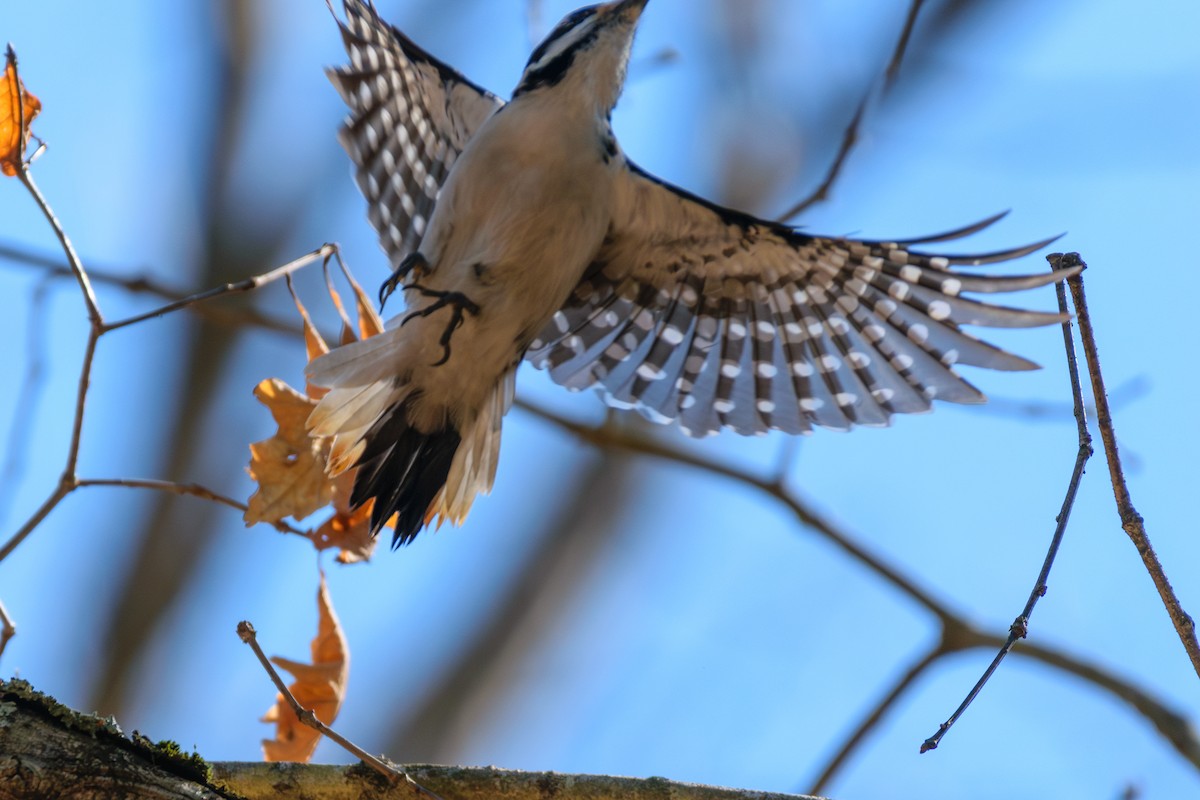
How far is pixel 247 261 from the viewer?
20.7ft

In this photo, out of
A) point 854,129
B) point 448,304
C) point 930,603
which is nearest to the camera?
point 448,304

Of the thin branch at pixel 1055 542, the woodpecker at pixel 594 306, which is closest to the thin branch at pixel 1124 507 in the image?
the thin branch at pixel 1055 542

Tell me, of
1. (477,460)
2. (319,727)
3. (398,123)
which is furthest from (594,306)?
(319,727)

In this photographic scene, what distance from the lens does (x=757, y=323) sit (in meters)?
3.55

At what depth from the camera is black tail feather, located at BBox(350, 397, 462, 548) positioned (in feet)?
10.1

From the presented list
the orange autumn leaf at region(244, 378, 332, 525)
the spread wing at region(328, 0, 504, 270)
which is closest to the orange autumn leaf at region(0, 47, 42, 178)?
the orange autumn leaf at region(244, 378, 332, 525)

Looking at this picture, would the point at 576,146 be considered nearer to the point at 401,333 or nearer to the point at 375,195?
the point at 401,333

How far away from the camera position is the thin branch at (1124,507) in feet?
5.48

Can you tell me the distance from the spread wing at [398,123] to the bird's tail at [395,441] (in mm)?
949

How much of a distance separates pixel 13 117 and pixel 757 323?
204cm

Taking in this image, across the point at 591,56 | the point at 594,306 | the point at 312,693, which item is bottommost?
the point at 312,693

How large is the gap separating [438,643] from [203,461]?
1.89 m

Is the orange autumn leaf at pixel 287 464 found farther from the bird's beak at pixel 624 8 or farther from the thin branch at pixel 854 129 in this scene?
the thin branch at pixel 854 129

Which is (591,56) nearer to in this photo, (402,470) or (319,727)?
(402,470)
